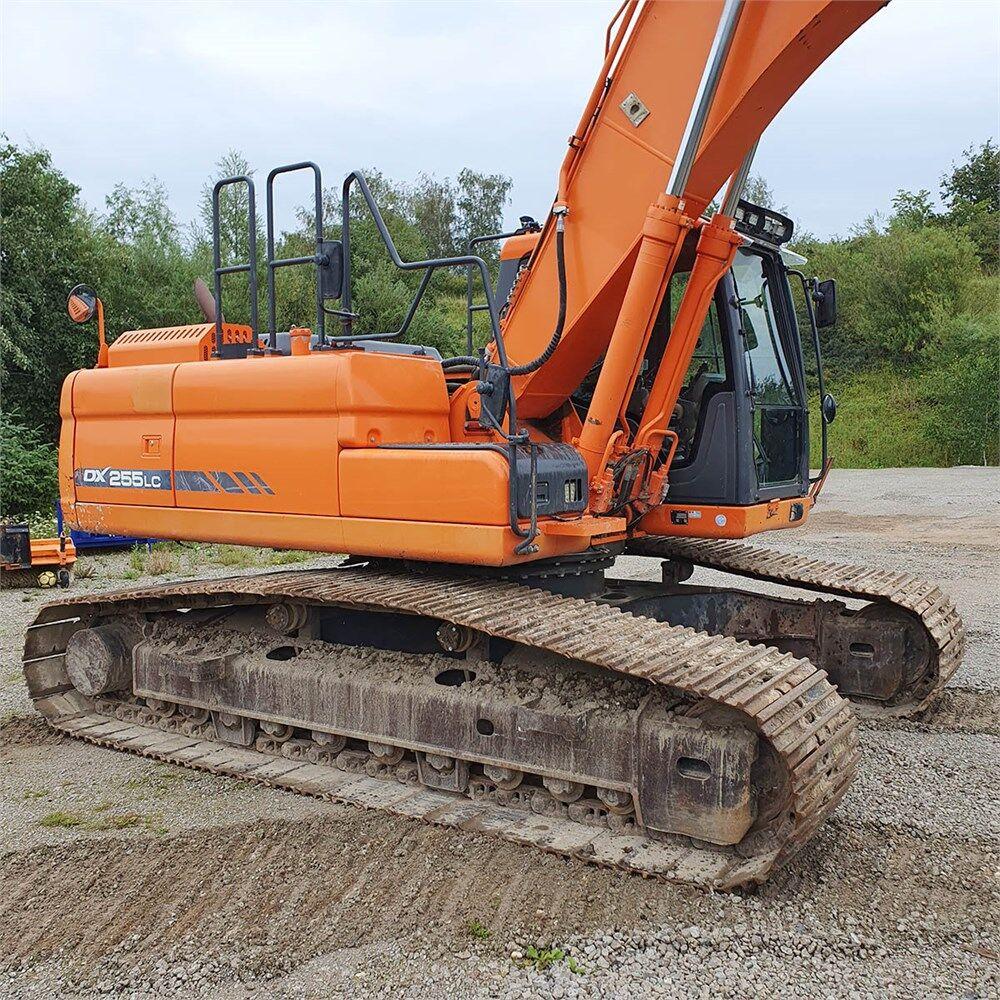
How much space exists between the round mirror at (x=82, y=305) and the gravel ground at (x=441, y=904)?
8.56ft

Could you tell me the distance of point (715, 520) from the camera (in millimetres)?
5078

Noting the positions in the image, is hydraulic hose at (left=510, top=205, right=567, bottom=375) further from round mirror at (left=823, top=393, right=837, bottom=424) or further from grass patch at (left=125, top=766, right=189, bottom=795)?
grass patch at (left=125, top=766, right=189, bottom=795)

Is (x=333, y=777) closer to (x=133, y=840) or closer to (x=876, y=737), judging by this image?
(x=133, y=840)

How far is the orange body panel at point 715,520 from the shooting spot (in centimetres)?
504

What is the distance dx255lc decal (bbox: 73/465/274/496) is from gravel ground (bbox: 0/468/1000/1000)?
1450 mm

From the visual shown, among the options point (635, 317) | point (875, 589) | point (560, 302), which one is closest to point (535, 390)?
point (560, 302)

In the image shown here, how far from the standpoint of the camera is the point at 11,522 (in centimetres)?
1142

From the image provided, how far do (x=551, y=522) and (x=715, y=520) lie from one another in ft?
3.54

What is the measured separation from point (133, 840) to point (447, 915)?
154 cm

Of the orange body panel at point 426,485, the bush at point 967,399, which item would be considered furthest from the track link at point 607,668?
the bush at point 967,399

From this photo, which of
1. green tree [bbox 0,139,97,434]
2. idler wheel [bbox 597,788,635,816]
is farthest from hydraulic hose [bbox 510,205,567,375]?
green tree [bbox 0,139,97,434]

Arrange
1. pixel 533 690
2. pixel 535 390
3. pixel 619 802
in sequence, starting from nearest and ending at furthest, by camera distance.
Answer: pixel 619 802 → pixel 533 690 → pixel 535 390

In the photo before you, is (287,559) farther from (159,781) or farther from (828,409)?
(828,409)

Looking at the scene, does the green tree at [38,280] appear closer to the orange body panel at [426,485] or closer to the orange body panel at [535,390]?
the orange body panel at [535,390]
